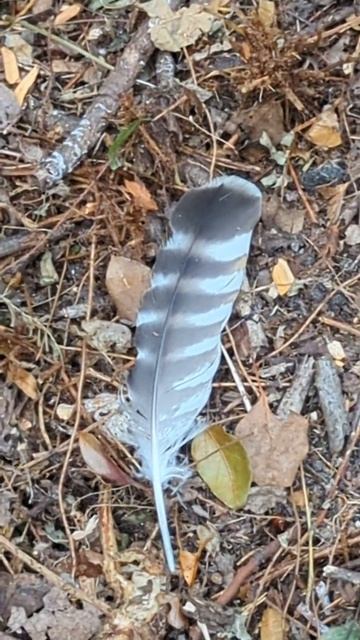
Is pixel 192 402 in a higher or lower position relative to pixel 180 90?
lower

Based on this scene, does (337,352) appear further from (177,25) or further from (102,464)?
(177,25)

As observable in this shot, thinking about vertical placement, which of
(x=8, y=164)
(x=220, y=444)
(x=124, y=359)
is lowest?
(x=220, y=444)

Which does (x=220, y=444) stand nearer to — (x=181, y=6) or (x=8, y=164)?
(x=8, y=164)

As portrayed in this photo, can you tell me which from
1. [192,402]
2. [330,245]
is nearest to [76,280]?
[192,402]

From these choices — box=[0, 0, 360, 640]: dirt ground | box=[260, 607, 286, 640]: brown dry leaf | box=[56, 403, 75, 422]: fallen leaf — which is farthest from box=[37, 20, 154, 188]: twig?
box=[260, 607, 286, 640]: brown dry leaf

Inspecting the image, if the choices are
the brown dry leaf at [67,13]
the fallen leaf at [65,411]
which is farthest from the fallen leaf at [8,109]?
the fallen leaf at [65,411]

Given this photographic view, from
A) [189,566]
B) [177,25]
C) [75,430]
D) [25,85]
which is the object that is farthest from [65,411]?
[177,25]

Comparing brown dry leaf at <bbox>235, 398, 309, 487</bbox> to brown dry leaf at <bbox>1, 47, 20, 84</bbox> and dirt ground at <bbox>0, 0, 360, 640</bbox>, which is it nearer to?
dirt ground at <bbox>0, 0, 360, 640</bbox>
